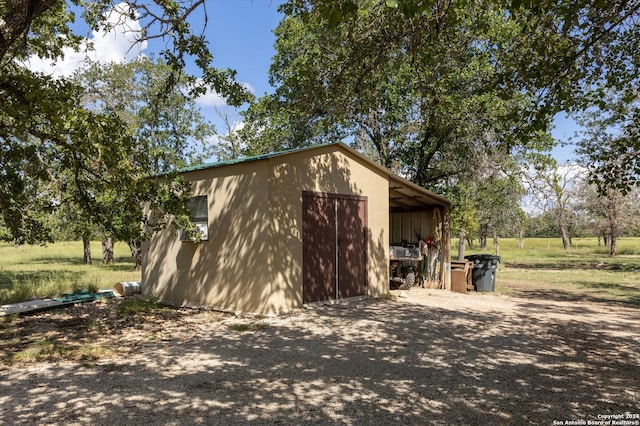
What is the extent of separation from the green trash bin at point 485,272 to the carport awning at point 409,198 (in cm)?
199

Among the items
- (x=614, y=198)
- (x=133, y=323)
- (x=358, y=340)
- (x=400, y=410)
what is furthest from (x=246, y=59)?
(x=614, y=198)

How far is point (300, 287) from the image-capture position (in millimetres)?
8578

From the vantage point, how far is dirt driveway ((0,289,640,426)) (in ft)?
12.4

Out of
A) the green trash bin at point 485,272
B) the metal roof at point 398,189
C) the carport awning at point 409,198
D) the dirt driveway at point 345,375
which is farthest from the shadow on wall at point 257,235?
the green trash bin at point 485,272

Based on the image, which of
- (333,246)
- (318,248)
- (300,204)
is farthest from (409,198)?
(300,204)

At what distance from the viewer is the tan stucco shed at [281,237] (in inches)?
325

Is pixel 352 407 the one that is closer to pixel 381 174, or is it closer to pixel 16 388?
pixel 16 388

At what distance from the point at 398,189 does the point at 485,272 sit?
3722mm

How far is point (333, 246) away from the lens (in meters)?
9.26

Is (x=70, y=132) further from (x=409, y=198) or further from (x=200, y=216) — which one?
(x=409, y=198)

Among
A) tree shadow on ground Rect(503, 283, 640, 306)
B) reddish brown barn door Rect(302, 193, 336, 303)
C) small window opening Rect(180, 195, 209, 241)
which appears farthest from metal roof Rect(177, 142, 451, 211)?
tree shadow on ground Rect(503, 283, 640, 306)

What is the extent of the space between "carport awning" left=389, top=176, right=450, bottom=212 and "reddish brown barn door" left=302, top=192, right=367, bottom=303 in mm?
1522

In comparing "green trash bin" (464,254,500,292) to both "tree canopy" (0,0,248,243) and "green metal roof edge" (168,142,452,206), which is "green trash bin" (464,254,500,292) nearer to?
"green metal roof edge" (168,142,452,206)

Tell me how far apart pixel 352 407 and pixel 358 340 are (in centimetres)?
249
